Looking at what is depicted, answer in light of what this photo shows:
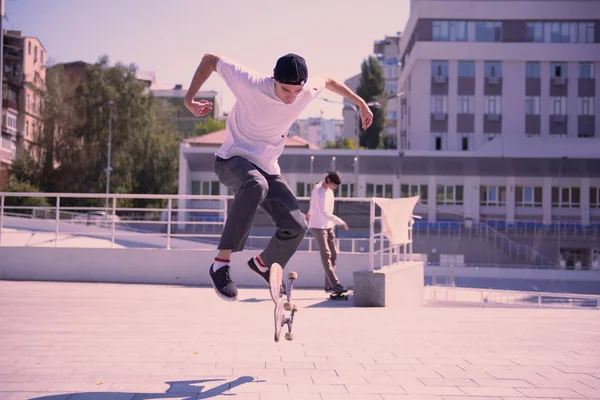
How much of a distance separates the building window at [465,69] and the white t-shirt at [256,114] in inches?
2320

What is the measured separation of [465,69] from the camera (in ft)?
203

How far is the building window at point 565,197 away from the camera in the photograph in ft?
187

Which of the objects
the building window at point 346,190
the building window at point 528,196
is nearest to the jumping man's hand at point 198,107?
the building window at point 346,190

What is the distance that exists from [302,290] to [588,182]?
155 ft

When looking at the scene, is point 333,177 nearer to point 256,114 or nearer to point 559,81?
point 256,114

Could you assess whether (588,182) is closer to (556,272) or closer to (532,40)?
(532,40)

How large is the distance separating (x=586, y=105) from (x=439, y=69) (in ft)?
40.7

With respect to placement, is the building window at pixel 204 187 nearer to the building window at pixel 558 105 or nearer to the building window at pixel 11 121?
the building window at pixel 11 121

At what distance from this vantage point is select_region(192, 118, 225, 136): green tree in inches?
4294

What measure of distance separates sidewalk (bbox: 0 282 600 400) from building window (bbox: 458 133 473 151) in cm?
5377

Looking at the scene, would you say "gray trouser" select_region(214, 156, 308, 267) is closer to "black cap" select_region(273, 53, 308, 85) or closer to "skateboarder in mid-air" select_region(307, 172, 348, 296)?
"black cap" select_region(273, 53, 308, 85)

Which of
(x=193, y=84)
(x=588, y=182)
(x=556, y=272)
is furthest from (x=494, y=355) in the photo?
(x=588, y=182)

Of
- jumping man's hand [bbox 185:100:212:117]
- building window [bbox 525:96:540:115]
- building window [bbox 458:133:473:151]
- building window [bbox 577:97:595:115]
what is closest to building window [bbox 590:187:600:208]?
building window [bbox 577:97:595:115]

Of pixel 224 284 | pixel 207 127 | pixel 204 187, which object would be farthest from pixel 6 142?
pixel 224 284
